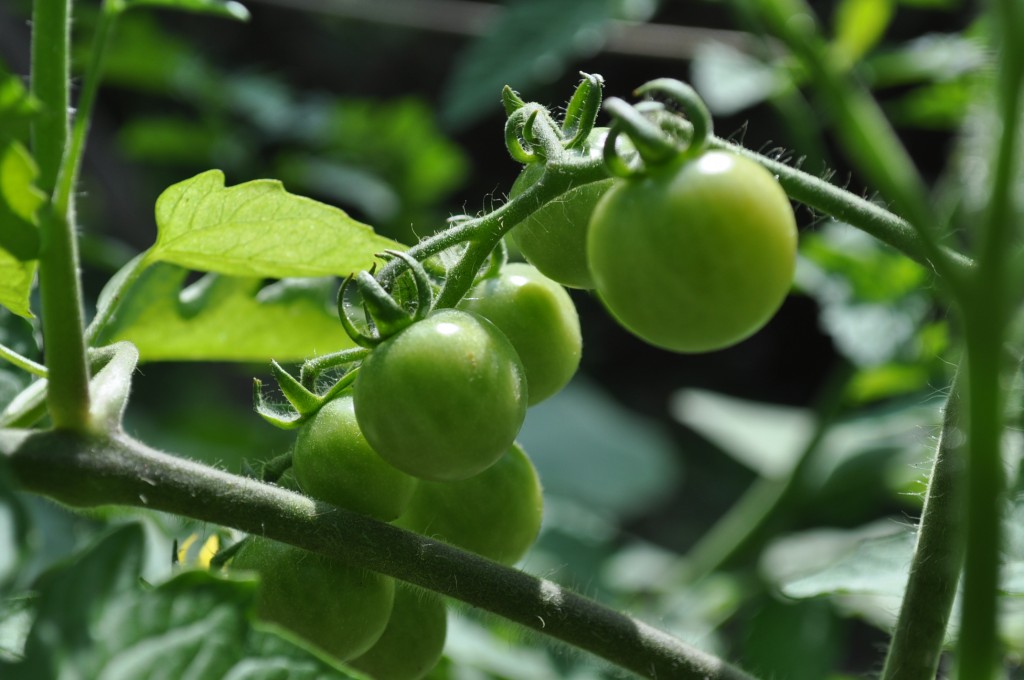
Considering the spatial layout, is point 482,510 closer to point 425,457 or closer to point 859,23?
point 425,457

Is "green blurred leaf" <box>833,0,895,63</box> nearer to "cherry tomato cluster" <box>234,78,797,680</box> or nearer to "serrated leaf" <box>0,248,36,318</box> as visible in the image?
"cherry tomato cluster" <box>234,78,797,680</box>

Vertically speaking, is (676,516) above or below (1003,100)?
above

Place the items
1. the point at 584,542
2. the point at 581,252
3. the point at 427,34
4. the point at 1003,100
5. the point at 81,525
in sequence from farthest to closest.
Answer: the point at 427,34
the point at 584,542
the point at 81,525
the point at 581,252
the point at 1003,100

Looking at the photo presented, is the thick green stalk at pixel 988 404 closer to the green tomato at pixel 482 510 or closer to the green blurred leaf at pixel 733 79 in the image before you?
the green tomato at pixel 482 510

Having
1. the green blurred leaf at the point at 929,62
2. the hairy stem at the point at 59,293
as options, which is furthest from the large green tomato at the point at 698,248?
the green blurred leaf at the point at 929,62

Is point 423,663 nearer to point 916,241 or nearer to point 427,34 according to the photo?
point 916,241

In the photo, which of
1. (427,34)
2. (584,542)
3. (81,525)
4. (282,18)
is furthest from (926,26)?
(81,525)
